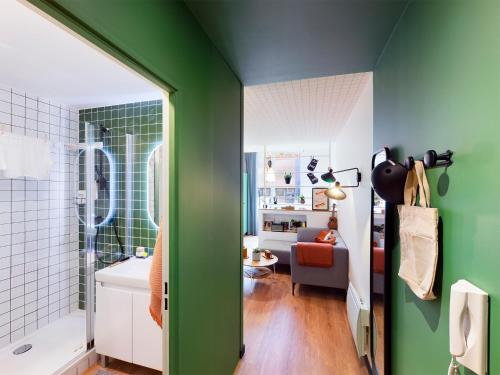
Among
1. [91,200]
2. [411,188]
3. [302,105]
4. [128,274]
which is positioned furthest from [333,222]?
[91,200]

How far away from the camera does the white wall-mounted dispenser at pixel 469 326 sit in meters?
0.57

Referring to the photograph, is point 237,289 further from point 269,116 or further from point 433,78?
point 269,116

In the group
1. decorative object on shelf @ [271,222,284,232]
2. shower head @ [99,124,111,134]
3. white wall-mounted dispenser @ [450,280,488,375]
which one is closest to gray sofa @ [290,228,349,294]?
decorative object on shelf @ [271,222,284,232]

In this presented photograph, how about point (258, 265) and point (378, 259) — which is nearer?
point (378, 259)

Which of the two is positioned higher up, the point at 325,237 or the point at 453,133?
the point at 453,133

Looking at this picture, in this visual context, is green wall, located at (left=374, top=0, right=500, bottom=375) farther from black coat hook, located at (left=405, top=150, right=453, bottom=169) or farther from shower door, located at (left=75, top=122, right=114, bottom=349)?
shower door, located at (left=75, top=122, right=114, bottom=349)

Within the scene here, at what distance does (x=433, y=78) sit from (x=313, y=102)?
1.74 metres

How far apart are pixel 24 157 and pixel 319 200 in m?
4.82

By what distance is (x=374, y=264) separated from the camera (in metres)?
1.57

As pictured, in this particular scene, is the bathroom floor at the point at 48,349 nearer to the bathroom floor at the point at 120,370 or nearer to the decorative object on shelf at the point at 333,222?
the bathroom floor at the point at 120,370

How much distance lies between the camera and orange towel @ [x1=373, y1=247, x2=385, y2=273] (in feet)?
4.72

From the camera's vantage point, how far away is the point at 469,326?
0.61m

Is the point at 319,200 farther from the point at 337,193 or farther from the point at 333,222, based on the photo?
the point at 337,193

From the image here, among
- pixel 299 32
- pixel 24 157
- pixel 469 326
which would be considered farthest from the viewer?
pixel 24 157
